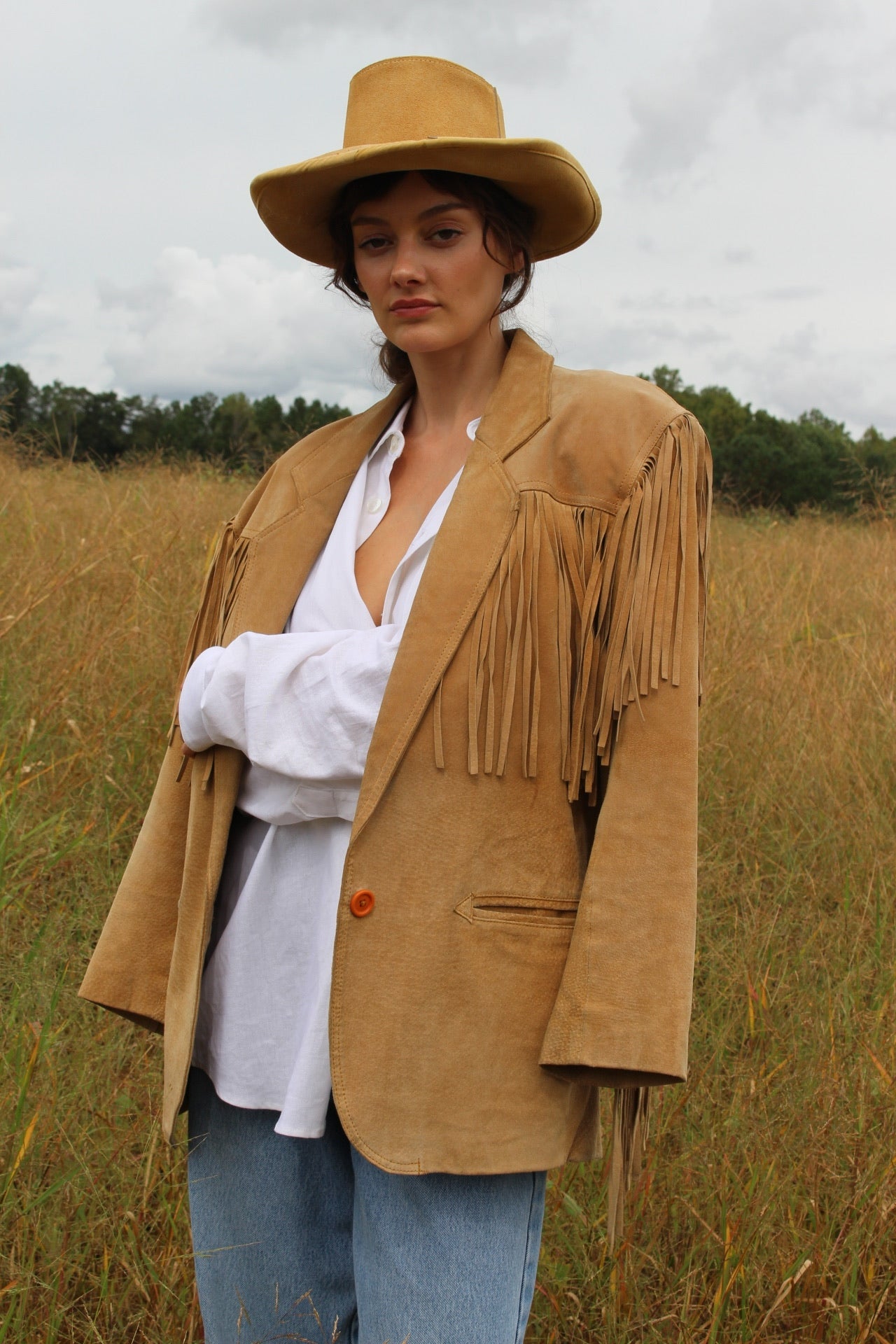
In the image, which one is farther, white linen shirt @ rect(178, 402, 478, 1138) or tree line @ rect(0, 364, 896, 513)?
tree line @ rect(0, 364, 896, 513)

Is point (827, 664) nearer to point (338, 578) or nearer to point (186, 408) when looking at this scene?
point (338, 578)

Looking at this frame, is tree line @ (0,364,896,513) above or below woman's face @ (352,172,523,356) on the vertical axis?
above

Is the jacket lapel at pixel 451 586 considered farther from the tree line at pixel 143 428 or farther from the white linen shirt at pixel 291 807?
the tree line at pixel 143 428


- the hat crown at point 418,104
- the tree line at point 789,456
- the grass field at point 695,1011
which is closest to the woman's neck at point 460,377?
the hat crown at point 418,104

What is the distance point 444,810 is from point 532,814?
0.11m

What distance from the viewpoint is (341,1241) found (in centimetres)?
160

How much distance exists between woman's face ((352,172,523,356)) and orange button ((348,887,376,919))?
75 cm

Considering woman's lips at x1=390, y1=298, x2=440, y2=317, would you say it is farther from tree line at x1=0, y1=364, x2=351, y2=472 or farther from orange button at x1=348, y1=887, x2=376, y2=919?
tree line at x1=0, y1=364, x2=351, y2=472

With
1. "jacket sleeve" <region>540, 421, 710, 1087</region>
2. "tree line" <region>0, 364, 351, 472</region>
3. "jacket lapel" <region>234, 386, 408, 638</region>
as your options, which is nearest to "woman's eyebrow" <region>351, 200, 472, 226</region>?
"jacket lapel" <region>234, 386, 408, 638</region>

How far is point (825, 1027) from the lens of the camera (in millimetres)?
2506

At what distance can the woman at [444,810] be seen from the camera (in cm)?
131

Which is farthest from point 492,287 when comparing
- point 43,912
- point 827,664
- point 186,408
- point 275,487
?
point 186,408

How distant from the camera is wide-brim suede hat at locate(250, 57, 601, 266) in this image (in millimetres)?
1445

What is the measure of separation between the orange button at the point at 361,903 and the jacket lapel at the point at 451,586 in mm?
74
